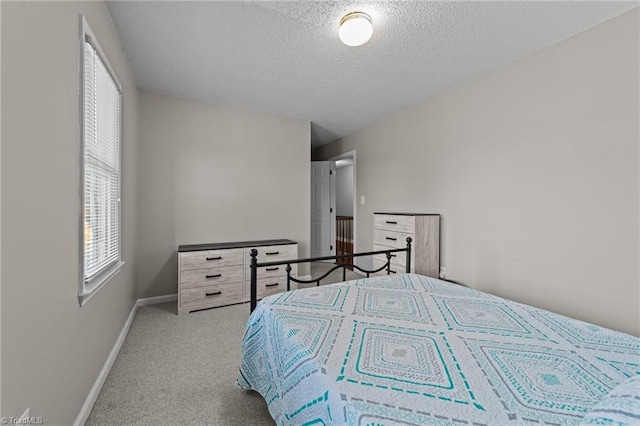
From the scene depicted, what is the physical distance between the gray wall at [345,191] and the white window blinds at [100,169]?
6765 mm

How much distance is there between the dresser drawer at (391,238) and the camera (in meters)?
3.14

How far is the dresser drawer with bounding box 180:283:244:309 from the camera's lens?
2.98 metres

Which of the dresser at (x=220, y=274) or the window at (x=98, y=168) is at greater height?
the window at (x=98, y=168)

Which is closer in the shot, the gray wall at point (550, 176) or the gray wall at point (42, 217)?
the gray wall at point (42, 217)

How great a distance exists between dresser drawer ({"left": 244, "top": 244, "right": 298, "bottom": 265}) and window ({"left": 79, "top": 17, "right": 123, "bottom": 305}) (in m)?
1.35

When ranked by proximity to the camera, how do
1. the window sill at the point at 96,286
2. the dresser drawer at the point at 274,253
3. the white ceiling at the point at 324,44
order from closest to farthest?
the window sill at the point at 96,286 → the white ceiling at the point at 324,44 → the dresser drawer at the point at 274,253

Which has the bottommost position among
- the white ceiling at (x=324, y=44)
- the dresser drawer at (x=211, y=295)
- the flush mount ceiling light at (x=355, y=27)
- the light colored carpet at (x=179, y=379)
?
the light colored carpet at (x=179, y=379)

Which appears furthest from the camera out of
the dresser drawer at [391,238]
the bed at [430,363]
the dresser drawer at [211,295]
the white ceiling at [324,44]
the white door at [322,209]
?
the white door at [322,209]

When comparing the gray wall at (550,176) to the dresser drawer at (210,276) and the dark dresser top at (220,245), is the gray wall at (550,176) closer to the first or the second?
the dark dresser top at (220,245)

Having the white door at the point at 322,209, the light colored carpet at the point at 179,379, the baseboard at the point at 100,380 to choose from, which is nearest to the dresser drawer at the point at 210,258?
the light colored carpet at the point at 179,379

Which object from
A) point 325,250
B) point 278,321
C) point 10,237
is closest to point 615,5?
point 278,321

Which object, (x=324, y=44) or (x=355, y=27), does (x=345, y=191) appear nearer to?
(x=324, y=44)

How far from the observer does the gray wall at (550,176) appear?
1865mm

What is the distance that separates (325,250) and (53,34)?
482cm
